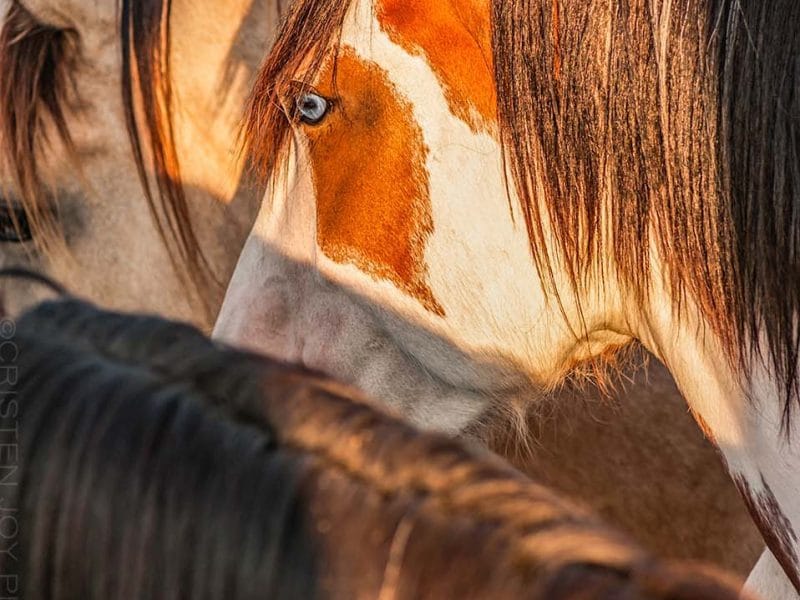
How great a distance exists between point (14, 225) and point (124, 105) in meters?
0.37

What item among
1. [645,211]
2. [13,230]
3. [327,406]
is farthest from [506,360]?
[13,230]

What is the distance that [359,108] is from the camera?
1484mm

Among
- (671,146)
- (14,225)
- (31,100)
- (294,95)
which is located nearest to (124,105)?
(31,100)

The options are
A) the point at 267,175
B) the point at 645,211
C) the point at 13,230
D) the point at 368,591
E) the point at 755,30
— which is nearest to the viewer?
the point at 368,591

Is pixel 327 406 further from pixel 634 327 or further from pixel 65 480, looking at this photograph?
pixel 634 327

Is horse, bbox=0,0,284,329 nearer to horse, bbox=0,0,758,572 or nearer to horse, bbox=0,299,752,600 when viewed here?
horse, bbox=0,0,758,572

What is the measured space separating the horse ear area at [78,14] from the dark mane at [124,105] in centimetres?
2

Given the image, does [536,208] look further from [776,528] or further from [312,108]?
[776,528]

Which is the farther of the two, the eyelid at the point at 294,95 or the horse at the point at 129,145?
the horse at the point at 129,145

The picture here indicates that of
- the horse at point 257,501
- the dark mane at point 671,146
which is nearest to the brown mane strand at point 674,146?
the dark mane at point 671,146

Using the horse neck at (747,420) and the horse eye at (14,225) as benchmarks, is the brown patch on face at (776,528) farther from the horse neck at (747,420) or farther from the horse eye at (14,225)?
the horse eye at (14,225)

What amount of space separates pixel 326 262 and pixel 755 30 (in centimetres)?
63

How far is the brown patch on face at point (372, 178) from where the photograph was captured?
1461 millimetres

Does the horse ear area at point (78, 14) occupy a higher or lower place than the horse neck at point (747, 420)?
higher
